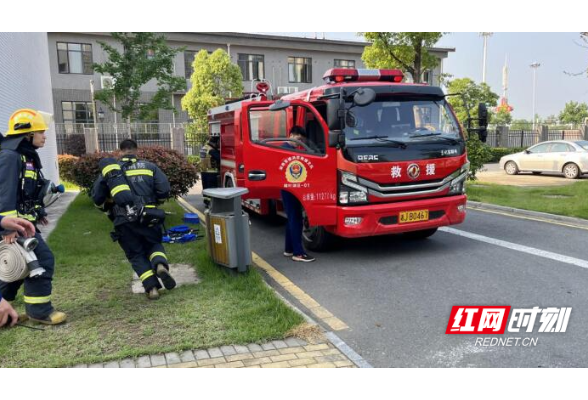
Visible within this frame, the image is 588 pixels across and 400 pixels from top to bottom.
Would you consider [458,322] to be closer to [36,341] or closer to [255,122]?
[36,341]

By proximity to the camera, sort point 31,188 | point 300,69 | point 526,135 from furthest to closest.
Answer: point 300,69 < point 526,135 < point 31,188

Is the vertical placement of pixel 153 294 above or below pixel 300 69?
below

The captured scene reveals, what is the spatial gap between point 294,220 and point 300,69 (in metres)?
30.3

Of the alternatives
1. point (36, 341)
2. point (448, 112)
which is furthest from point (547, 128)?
point (36, 341)

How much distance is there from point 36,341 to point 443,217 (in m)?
5.08

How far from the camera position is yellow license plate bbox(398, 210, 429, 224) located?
6.34 meters

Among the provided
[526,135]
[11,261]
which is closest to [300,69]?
[526,135]

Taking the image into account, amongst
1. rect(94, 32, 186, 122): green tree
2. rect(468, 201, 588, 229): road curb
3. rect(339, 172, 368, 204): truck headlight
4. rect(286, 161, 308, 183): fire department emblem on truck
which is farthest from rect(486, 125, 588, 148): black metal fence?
rect(286, 161, 308, 183): fire department emblem on truck

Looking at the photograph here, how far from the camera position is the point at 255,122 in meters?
7.80

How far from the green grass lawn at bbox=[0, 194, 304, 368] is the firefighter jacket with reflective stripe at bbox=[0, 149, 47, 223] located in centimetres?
109

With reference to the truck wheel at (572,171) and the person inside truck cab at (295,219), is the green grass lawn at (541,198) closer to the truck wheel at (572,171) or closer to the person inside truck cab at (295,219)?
the truck wheel at (572,171)

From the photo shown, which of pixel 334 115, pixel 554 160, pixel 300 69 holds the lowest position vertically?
pixel 554 160

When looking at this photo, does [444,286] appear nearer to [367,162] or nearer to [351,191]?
→ [351,191]

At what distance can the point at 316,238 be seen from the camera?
6.99 metres
